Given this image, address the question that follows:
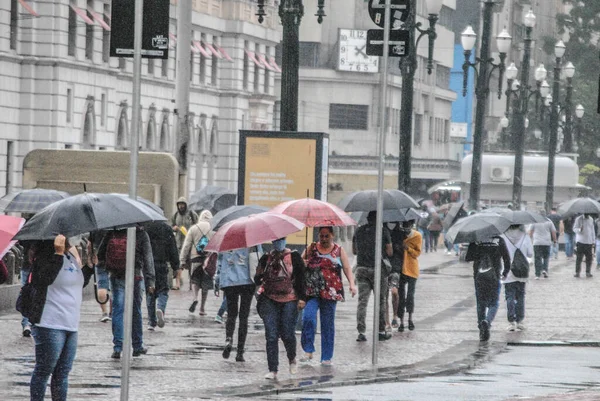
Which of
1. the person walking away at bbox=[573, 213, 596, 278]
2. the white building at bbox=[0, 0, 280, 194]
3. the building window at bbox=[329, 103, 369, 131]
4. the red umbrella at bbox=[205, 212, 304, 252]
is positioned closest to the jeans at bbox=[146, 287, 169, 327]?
the red umbrella at bbox=[205, 212, 304, 252]

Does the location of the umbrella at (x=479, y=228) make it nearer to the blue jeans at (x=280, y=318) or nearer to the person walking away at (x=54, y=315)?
the blue jeans at (x=280, y=318)

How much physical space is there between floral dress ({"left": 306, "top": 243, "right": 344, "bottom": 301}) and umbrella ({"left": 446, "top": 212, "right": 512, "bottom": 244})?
355 cm

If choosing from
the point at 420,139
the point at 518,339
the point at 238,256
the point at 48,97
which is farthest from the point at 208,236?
the point at 420,139

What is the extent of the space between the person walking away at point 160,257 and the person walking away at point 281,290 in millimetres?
4730

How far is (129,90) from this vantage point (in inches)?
2522

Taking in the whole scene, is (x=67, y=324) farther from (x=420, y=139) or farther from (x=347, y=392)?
(x=420, y=139)

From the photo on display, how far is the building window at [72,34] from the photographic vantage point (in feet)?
188

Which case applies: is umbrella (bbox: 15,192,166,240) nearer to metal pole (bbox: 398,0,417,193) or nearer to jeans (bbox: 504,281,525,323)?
jeans (bbox: 504,281,525,323)

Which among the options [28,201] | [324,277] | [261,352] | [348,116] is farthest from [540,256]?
[348,116]

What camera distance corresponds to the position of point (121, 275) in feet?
60.5

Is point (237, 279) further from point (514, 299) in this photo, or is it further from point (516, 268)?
point (514, 299)

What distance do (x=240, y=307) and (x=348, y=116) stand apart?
88.6m

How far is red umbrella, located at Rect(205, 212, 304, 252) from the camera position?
1680 cm

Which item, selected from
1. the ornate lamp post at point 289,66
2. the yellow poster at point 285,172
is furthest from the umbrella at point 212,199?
the yellow poster at point 285,172
